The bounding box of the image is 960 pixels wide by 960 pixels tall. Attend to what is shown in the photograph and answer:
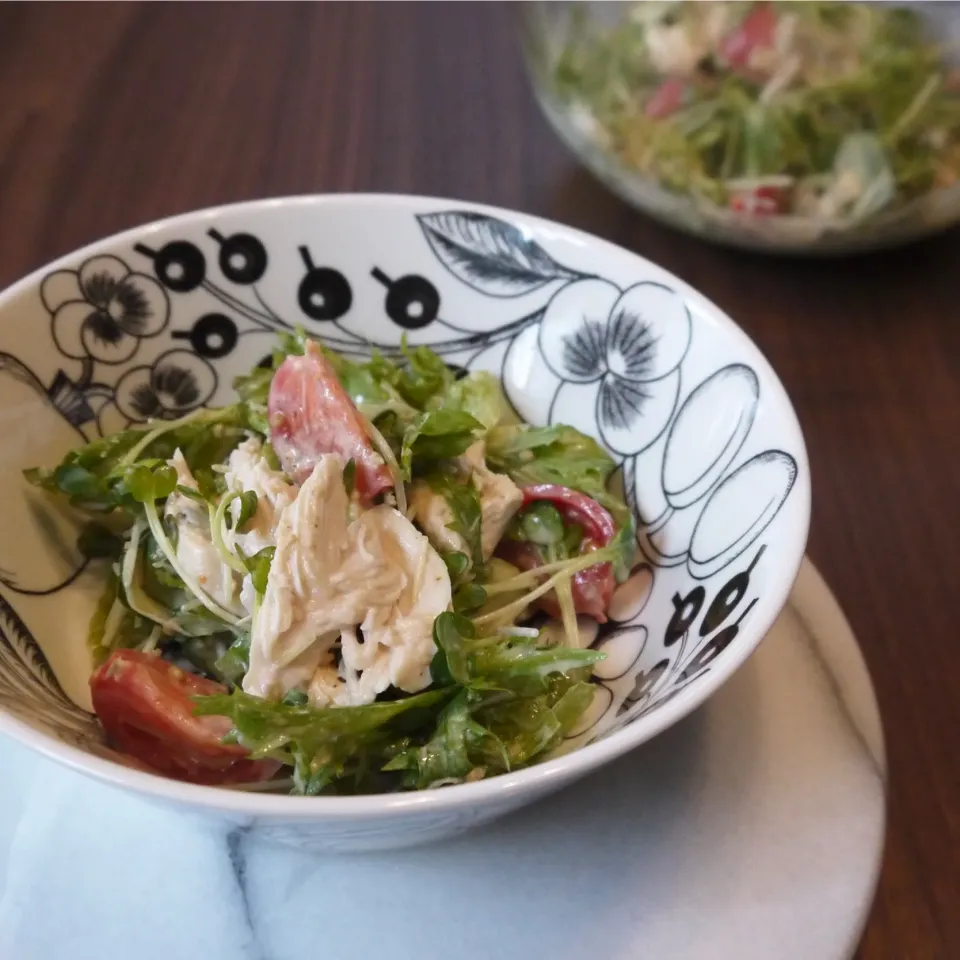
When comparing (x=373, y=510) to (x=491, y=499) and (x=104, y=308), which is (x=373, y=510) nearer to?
(x=491, y=499)

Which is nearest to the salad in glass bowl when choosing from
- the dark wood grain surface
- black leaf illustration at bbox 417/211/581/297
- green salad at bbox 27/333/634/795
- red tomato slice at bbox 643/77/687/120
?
red tomato slice at bbox 643/77/687/120

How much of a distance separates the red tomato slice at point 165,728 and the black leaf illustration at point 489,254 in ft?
1.77

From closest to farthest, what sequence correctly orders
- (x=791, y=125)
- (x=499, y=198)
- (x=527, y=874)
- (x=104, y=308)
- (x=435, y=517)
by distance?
(x=527, y=874)
(x=435, y=517)
(x=104, y=308)
(x=791, y=125)
(x=499, y=198)

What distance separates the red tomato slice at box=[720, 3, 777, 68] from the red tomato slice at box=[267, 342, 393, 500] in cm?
85

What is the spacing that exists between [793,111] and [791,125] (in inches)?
0.8

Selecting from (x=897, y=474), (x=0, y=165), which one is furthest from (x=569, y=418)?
(x=0, y=165)

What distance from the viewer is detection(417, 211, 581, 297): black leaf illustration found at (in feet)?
3.45

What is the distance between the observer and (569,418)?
1.05m

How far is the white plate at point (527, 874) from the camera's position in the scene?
0.71 meters

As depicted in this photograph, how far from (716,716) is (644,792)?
0.11 meters

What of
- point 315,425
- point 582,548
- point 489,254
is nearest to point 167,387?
point 315,425

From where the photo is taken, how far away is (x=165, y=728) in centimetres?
76

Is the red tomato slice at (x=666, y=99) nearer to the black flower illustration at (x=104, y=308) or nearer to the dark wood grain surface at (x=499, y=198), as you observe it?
the dark wood grain surface at (x=499, y=198)

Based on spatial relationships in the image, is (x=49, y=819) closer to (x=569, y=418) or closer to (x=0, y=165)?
(x=569, y=418)
